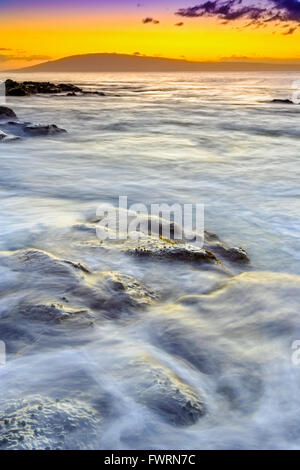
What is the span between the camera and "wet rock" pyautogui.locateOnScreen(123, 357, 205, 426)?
2.09 m

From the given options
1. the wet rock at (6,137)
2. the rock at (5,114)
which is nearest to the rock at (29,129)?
the wet rock at (6,137)

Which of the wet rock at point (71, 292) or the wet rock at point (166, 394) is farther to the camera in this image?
the wet rock at point (71, 292)

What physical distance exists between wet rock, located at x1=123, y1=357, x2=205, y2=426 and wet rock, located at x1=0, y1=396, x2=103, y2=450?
10.8 inches

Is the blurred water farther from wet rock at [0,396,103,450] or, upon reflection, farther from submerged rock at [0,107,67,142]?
submerged rock at [0,107,67,142]

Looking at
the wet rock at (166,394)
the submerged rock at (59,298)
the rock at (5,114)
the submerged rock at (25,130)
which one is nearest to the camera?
the wet rock at (166,394)

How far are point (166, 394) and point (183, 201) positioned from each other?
4.37 metres

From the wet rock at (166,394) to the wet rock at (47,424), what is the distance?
275mm

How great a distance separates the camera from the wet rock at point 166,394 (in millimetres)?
2086

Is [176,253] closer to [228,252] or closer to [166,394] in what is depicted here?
[228,252]

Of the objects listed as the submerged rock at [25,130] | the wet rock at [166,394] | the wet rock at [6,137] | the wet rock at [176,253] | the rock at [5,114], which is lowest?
the wet rock at [166,394]

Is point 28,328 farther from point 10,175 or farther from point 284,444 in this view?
point 10,175

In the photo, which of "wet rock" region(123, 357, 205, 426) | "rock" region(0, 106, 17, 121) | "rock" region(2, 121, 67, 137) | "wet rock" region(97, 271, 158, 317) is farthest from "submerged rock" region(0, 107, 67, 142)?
"wet rock" region(123, 357, 205, 426)

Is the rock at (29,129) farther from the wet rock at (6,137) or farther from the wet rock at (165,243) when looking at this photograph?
the wet rock at (165,243)

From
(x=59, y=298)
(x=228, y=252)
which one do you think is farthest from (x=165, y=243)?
(x=59, y=298)
